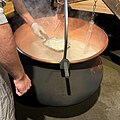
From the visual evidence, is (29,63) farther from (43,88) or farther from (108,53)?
(108,53)

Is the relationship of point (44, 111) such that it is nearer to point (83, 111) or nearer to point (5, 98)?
point (83, 111)

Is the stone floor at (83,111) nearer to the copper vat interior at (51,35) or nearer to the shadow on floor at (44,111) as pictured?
the shadow on floor at (44,111)

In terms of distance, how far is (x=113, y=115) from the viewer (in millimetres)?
1976

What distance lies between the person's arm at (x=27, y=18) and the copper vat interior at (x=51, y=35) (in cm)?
9

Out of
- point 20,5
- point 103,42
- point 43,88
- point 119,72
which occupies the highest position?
point 20,5

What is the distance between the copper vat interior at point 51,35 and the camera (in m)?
1.63

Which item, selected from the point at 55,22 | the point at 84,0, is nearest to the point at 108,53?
the point at 84,0

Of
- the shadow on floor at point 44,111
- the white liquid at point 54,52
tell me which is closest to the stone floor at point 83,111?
the shadow on floor at point 44,111

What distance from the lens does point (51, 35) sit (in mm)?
1900

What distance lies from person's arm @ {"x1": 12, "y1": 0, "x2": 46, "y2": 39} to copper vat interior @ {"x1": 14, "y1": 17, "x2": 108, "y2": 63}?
9cm

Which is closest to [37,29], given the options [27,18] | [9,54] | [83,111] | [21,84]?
[27,18]

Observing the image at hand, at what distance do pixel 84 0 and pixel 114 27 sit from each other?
683 millimetres

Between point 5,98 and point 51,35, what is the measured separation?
87cm

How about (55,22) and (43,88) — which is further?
(55,22)
